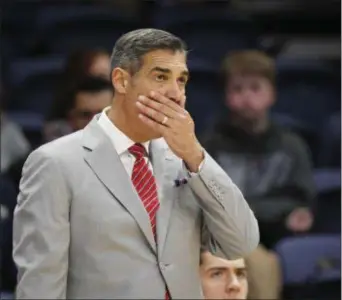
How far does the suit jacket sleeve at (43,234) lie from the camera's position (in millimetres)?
1349

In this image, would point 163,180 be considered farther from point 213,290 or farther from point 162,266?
point 213,290

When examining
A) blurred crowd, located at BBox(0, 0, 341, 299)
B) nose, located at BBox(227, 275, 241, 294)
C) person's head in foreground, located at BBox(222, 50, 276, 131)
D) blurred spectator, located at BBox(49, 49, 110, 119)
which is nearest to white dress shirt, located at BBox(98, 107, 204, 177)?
blurred crowd, located at BBox(0, 0, 341, 299)

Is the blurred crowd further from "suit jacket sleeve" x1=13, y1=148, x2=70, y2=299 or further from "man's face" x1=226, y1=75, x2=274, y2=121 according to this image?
"suit jacket sleeve" x1=13, y1=148, x2=70, y2=299

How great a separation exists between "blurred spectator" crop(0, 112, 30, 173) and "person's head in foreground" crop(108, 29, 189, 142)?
1.86ft

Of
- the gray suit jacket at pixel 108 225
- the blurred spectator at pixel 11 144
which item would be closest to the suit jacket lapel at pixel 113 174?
the gray suit jacket at pixel 108 225

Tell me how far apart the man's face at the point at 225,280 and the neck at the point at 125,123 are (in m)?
0.26

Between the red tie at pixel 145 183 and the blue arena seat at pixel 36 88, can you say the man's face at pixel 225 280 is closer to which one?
the red tie at pixel 145 183

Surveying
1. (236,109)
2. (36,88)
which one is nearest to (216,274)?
(236,109)

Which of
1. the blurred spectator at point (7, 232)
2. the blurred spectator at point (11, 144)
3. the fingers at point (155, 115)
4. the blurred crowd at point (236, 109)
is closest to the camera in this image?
the fingers at point (155, 115)

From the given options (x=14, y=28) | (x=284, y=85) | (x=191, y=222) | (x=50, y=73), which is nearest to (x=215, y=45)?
(x=284, y=85)

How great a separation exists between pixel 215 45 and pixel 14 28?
0.74 metres

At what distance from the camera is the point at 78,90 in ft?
7.04

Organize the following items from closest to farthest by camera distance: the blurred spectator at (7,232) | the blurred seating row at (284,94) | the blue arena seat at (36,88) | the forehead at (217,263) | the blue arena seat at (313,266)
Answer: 1. the forehead at (217,263)
2. the blurred spectator at (7,232)
3. the blue arena seat at (313,266)
4. the blurred seating row at (284,94)
5. the blue arena seat at (36,88)

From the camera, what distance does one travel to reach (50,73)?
3021 millimetres
